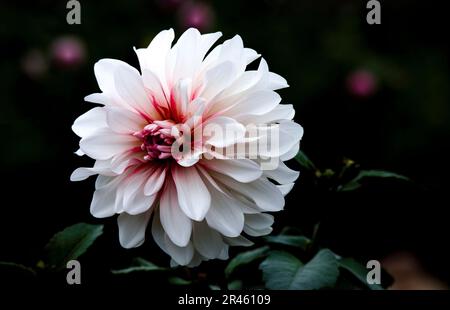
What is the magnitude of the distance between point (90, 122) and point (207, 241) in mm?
217

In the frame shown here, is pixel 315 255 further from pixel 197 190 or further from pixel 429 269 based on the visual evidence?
pixel 429 269

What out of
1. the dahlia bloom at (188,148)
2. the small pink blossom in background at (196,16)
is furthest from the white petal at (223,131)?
the small pink blossom in background at (196,16)

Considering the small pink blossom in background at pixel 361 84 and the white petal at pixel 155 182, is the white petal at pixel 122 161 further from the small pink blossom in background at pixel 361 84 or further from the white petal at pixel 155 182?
the small pink blossom in background at pixel 361 84

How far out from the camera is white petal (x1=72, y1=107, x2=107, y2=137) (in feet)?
2.83

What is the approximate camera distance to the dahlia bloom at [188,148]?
2.74ft

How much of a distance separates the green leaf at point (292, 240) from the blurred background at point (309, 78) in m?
1.12

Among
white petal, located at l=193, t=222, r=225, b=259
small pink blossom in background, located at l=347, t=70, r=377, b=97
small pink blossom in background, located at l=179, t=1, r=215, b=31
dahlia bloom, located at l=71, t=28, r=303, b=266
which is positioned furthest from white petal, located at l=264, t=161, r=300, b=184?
small pink blossom in background, located at l=347, t=70, r=377, b=97

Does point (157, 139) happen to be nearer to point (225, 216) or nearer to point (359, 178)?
point (225, 216)

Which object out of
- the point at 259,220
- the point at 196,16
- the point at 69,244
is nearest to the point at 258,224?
the point at 259,220

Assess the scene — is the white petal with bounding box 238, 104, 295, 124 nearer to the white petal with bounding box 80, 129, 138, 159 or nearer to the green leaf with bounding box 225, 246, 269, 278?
the white petal with bounding box 80, 129, 138, 159

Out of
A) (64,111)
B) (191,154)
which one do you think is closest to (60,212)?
(64,111)

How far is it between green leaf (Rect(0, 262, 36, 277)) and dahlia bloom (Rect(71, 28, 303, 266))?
183 mm

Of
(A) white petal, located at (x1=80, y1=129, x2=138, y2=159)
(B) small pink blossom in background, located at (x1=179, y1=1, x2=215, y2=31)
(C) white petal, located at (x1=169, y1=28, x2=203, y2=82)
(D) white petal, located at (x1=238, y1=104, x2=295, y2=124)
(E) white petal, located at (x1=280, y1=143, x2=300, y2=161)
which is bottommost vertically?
(E) white petal, located at (x1=280, y1=143, x2=300, y2=161)
